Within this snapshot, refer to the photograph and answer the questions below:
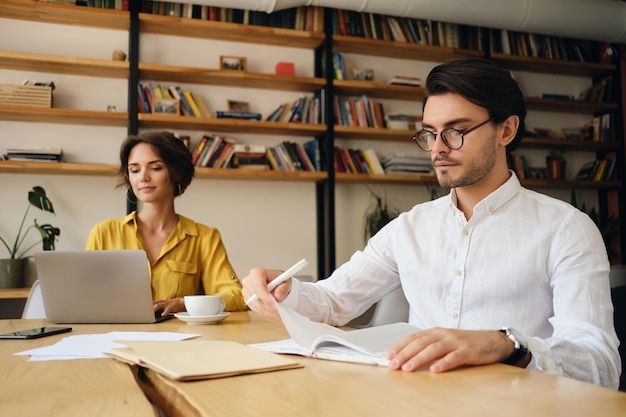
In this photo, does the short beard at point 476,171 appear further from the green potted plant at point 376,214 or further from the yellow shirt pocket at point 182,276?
the green potted plant at point 376,214

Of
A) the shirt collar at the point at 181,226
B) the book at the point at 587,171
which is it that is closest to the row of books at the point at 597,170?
the book at the point at 587,171

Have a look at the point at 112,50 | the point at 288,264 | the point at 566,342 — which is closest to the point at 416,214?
the point at 566,342

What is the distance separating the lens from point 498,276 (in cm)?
136

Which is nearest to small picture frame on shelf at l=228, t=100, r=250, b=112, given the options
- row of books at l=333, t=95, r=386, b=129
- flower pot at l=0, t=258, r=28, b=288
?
row of books at l=333, t=95, r=386, b=129

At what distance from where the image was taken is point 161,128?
3926 millimetres

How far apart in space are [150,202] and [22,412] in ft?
6.13

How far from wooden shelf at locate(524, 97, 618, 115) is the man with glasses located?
331 cm

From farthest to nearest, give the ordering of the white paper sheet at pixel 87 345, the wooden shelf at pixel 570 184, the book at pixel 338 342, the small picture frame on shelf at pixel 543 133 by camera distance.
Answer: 1. the small picture frame on shelf at pixel 543 133
2. the wooden shelf at pixel 570 184
3. the white paper sheet at pixel 87 345
4. the book at pixel 338 342

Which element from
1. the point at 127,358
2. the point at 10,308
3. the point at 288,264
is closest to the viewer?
the point at 127,358

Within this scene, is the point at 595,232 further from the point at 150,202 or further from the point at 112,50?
the point at 112,50

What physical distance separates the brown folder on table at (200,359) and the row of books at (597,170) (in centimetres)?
452

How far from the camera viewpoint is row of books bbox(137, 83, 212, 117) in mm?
3746

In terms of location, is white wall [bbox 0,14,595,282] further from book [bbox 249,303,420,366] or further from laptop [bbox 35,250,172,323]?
book [bbox 249,303,420,366]

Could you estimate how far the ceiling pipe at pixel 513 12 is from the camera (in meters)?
3.90
